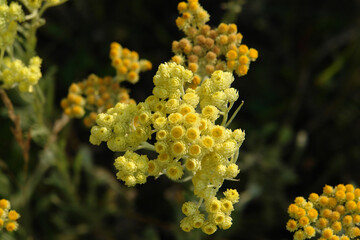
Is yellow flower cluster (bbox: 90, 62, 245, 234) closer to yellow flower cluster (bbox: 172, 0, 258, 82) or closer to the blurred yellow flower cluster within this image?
yellow flower cluster (bbox: 172, 0, 258, 82)

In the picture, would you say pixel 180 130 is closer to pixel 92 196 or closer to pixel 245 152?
pixel 92 196

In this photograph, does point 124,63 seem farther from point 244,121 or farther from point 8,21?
point 244,121

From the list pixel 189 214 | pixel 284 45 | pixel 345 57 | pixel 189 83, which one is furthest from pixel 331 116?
pixel 189 214

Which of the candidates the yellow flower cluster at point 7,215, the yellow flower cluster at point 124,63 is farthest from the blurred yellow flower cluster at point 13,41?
the yellow flower cluster at point 7,215

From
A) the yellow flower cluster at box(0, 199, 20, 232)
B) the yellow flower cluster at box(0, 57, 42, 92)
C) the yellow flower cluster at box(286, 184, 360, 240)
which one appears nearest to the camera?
the yellow flower cluster at box(286, 184, 360, 240)

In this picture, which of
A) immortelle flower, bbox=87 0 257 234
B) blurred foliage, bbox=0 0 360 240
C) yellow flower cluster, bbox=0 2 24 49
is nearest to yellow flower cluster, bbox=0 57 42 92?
yellow flower cluster, bbox=0 2 24 49
